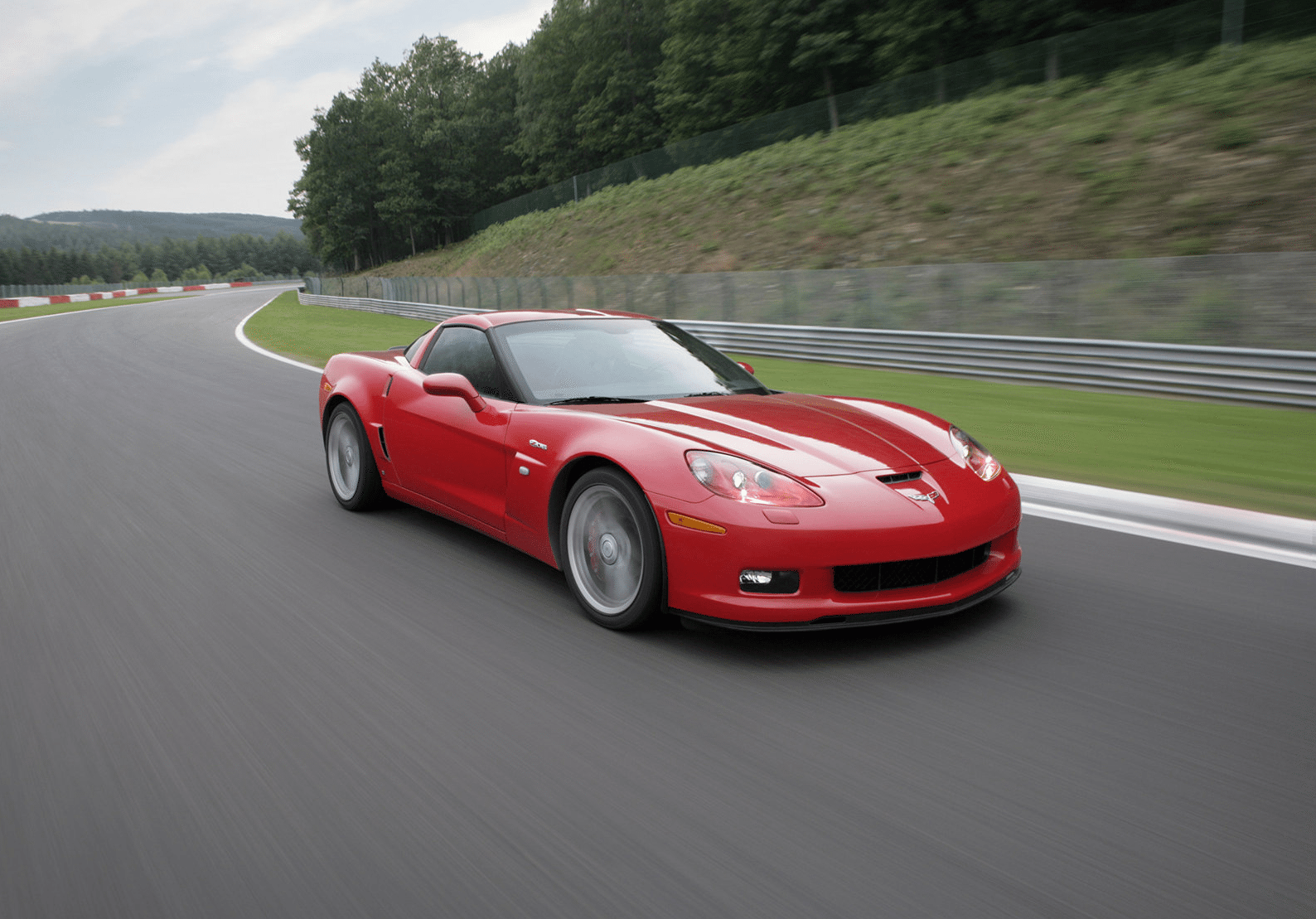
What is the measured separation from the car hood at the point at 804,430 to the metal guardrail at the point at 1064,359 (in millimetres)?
5901

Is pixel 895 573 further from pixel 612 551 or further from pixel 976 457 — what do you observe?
pixel 612 551

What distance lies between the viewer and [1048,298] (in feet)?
39.2

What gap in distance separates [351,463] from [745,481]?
3.29 meters

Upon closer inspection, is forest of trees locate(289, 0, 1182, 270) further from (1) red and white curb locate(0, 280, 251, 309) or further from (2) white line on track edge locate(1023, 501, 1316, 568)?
(2) white line on track edge locate(1023, 501, 1316, 568)

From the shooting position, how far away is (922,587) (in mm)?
3570

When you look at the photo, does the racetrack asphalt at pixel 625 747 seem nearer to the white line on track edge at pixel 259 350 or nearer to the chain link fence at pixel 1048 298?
the chain link fence at pixel 1048 298

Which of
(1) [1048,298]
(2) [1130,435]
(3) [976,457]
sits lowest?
(2) [1130,435]

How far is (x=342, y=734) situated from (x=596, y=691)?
807mm

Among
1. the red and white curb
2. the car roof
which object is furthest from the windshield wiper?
the red and white curb

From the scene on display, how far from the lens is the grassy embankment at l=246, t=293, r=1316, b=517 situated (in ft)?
20.2

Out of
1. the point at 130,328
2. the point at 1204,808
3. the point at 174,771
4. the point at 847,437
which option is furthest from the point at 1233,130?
the point at 130,328

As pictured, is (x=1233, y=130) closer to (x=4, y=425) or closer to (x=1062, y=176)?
(x=1062, y=176)

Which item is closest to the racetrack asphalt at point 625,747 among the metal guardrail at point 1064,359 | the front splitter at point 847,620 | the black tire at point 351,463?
the front splitter at point 847,620

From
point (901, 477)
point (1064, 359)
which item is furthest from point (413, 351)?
point (1064, 359)
